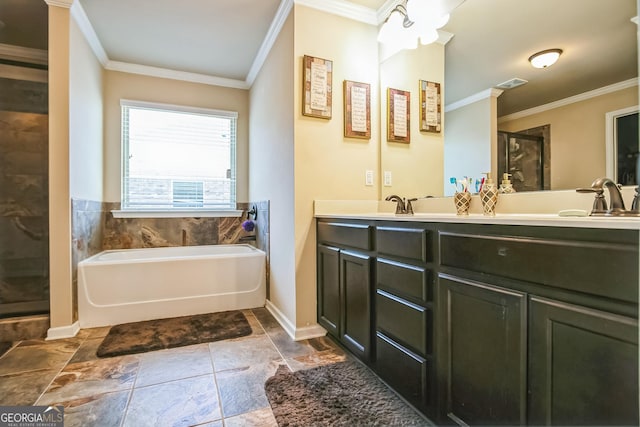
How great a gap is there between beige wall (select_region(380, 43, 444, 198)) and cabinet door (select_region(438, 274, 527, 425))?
3.51 ft

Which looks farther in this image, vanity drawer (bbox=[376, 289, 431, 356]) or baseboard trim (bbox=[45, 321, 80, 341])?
baseboard trim (bbox=[45, 321, 80, 341])

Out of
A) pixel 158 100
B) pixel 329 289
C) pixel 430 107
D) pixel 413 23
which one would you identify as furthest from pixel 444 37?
pixel 158 100

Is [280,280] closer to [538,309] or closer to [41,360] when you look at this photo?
[41,360]

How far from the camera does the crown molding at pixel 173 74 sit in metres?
3.30

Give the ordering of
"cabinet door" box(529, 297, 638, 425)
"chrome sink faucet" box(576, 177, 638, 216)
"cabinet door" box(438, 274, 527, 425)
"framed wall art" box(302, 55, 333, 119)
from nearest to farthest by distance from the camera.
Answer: "cabinet door" box(529, 297, 638, 425)
"cabinet door" box(438, 274, 527, 425)
"chrome sink faucet" box(576, 177, 638, 216)
"framed wall art" box(302, 55, 333, 119)

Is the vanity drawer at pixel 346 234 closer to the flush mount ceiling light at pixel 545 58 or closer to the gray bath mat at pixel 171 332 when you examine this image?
the gray bath mat at pixel 171 332

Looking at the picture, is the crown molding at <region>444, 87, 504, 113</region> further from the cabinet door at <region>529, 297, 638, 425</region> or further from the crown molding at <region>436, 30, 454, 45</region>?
the cabinet door at <region>529, 297, 638, 425</region>

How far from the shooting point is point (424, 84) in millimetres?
2209

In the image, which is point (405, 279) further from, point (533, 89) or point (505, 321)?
point (533, 89)

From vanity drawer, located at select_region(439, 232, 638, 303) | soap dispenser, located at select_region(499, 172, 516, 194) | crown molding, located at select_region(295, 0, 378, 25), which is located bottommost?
vanity drawer, located at select_region(439, 232, 638, 303)

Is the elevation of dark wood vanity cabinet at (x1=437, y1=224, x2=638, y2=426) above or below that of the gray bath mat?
above

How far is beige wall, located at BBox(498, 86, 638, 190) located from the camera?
1.25 metres

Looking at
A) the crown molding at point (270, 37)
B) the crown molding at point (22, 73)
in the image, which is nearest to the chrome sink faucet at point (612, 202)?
the crown molding at point (270, 37)

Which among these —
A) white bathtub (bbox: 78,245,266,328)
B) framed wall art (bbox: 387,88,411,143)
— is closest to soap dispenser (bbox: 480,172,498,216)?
framed wall art (bbox: 387,88,411,143)
